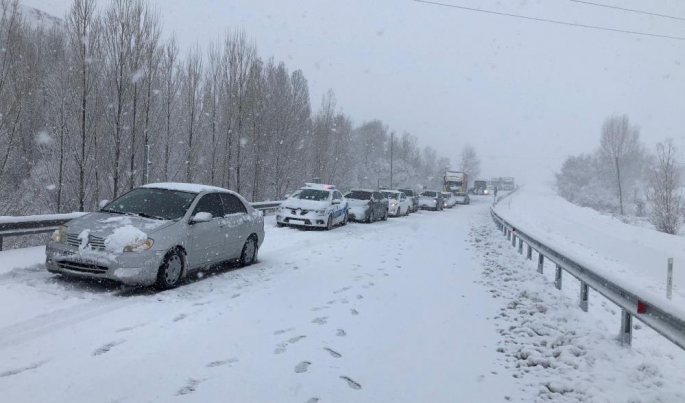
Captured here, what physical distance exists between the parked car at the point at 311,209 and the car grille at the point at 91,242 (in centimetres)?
1071

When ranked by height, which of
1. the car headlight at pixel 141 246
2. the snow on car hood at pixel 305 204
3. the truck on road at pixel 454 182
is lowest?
the car headlight at pixel 141 246

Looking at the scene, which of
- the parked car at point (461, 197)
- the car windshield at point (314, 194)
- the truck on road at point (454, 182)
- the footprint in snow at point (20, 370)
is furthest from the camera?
the truck on road at point (454, 182)

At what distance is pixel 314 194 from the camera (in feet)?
60.3

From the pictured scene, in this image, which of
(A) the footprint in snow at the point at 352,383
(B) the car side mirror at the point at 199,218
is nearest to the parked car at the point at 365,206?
(B) the car side mirror at the point at 199,218

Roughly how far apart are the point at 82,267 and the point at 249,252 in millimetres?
3511

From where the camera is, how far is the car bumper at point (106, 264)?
6.48m

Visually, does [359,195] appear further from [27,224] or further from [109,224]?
[109,224]

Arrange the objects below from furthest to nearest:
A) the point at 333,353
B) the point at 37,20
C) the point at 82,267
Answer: the point at 37,20
the point at 82,267
the point at 333,353

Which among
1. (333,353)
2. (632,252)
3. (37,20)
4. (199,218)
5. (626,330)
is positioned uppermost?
(37,20)

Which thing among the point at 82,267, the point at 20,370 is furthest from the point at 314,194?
the point at 20,370

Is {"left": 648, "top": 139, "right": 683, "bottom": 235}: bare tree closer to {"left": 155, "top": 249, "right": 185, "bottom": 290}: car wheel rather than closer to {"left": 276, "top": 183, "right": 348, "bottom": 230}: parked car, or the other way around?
{"left": 276, "top": 183, "right": 348, "bottom": 230}: parked car

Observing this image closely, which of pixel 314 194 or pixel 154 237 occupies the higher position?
pixel 314 194

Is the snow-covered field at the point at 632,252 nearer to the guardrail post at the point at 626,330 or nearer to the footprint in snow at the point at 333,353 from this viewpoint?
the guardrail post at the point at 626,330

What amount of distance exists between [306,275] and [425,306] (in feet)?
8.94
